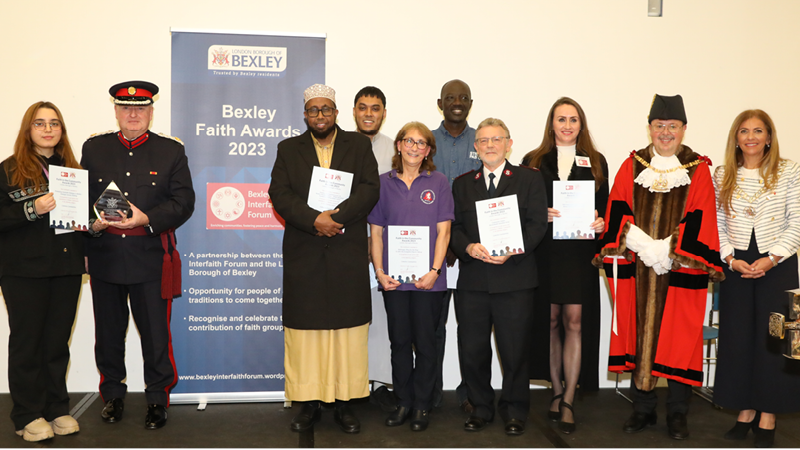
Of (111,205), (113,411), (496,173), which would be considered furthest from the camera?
(113,411)

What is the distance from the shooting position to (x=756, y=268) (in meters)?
3.30

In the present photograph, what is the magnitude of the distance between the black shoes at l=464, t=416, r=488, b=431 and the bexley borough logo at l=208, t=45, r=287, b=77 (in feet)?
9.06

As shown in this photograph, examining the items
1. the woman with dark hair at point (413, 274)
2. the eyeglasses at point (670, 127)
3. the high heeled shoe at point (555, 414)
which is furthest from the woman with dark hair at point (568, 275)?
the woman with dark hair at point (413, 274)

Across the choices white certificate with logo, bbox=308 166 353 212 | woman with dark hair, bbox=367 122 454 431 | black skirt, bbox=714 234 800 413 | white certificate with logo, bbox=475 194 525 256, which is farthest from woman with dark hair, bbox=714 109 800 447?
white certificate with logo, bbox=308 166 353 212

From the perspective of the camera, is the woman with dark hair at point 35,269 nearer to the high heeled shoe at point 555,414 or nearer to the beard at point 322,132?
the beard at point 322,132

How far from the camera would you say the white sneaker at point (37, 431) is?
3.25 metres

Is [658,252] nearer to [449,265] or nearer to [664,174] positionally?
[664,174]

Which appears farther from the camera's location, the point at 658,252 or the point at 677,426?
the point at 677,426

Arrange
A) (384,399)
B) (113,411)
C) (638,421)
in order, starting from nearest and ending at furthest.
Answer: (638,421)
(113,411)
(384,399)

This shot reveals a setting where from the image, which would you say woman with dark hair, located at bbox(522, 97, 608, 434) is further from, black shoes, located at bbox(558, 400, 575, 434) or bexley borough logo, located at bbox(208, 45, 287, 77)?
bexley borough logo, located at bbox(208, 45, 287, 77)

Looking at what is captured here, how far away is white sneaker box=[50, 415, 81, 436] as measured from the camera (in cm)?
338

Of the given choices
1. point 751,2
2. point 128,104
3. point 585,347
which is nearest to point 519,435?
point 585,347

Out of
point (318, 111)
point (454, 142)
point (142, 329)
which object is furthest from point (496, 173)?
point (142, 329)

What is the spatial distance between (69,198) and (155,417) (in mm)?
1468
